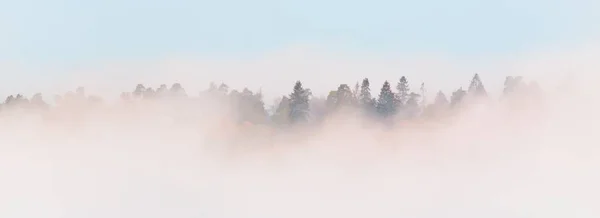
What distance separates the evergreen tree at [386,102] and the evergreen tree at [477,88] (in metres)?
6.96

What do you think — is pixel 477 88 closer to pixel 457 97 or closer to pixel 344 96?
pixel 457 97

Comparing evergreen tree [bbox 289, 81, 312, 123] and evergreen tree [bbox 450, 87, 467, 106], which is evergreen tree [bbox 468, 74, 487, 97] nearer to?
evergreen tree [bbox 450, 87, 467, 106]

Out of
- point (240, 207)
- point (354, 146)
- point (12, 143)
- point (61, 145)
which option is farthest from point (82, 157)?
point (354, 146)

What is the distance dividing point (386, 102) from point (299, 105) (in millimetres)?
6685

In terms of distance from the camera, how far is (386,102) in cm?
6875

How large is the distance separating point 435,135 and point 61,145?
2904 cm

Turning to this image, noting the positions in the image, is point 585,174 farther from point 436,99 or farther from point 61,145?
point 61,145

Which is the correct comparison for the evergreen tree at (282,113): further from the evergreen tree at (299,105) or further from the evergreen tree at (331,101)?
the evergreen tree at (331,101)

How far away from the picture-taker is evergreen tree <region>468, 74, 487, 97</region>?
7150cm

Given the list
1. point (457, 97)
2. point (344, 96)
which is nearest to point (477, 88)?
point (457, 97)

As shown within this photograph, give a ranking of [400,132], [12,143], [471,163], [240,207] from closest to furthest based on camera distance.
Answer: [240,207], [471,163], [400,132], [12,143]

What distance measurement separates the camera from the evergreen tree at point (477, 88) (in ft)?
235

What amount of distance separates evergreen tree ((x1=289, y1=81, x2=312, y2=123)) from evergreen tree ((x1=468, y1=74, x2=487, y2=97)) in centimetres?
1345

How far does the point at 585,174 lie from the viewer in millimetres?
61062
